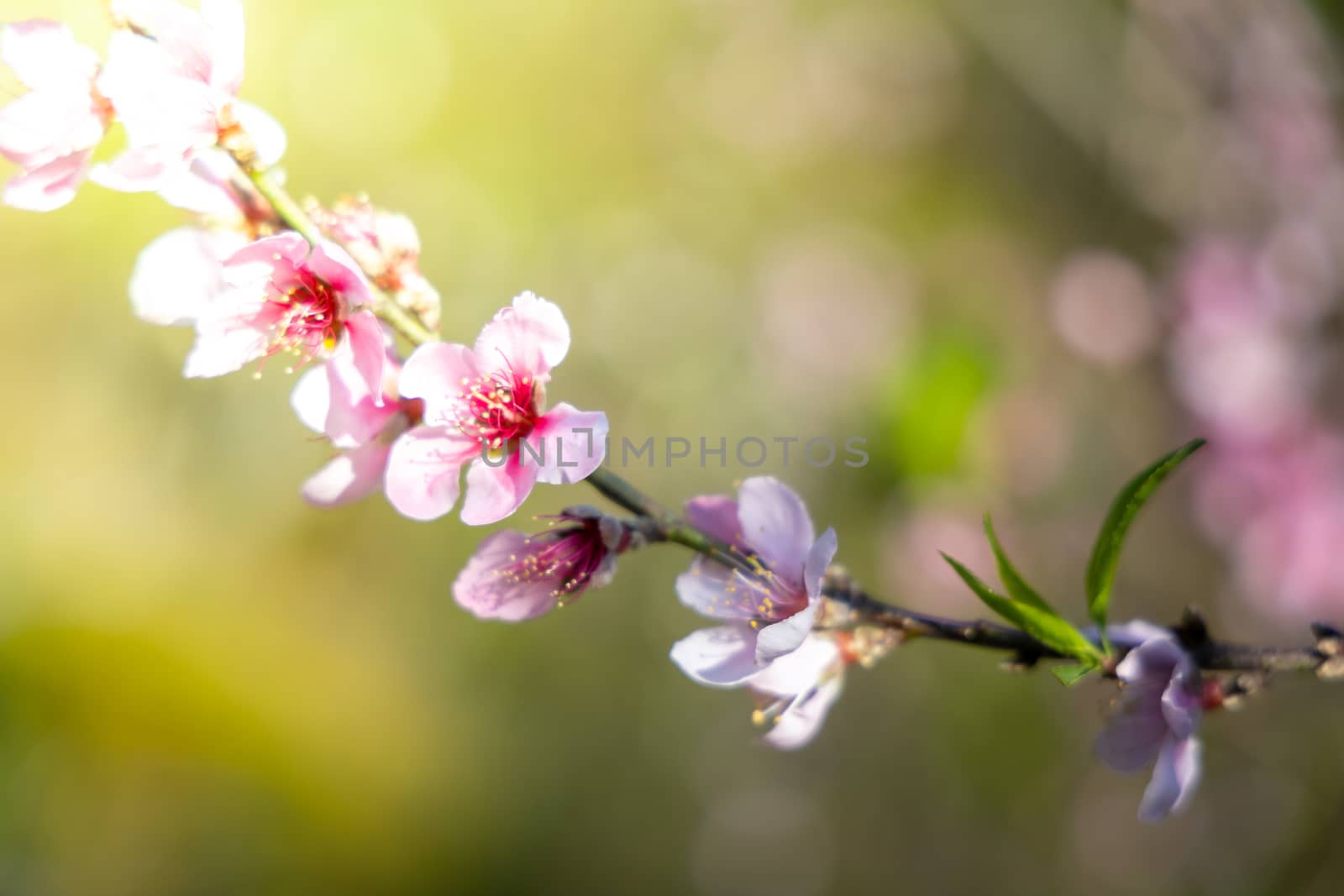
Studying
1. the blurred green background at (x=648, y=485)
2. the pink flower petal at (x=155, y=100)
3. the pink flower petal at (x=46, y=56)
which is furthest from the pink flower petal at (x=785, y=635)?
the blurred green background at (x=648, y=485)

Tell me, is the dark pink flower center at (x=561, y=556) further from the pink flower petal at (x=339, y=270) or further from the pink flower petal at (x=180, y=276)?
the pink flower petal at (x=180, y=276)

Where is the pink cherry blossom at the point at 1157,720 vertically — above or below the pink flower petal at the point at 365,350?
below

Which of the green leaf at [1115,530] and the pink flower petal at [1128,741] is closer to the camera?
the green leaf at [1115,530]

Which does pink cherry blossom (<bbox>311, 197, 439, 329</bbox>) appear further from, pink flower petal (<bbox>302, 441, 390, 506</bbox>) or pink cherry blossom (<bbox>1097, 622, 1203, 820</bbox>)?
pink cherry blossom (<bbox>1097, 622, 1203, 820</bbox>)

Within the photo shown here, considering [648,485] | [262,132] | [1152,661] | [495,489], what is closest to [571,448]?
[495,489]

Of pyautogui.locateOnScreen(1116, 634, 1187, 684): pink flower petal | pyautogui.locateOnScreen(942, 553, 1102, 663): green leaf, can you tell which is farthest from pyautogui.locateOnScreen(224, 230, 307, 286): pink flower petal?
pyautogui.locateOnScreen(1116, 634, 1187, 684): pink flower petal

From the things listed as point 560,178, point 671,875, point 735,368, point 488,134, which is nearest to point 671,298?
point 735,368
